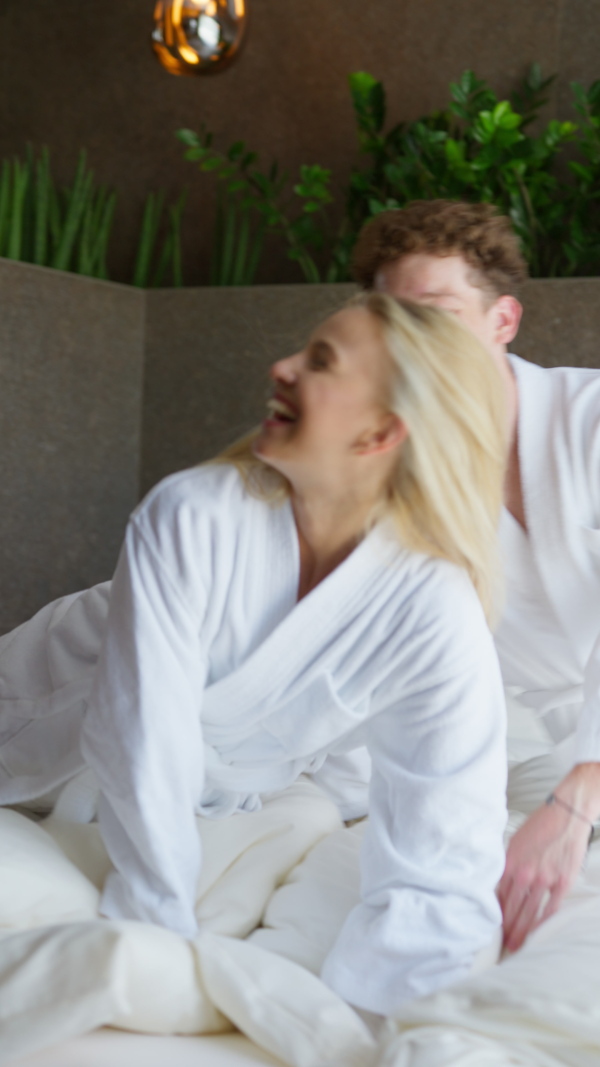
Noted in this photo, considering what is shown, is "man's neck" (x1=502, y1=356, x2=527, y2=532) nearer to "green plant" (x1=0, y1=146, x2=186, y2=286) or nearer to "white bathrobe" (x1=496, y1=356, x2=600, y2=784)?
"white bathrobe" (x1=496, y1=356, x2=600, y2=784)

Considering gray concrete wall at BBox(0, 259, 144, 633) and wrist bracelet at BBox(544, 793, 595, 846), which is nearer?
wrist bracelet at BBox(544, 793, 595, 846)

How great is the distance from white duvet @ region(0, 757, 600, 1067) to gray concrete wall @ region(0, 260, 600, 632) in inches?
68.4

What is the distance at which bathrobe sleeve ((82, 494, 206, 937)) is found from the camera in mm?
1225

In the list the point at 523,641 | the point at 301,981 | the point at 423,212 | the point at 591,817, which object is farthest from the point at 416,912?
the point at 423,212

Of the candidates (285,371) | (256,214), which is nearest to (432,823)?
(285,371)

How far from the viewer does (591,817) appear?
4.75 feet

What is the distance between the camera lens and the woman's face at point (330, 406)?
1.27 m

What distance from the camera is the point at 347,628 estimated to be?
A: 1.33 metres

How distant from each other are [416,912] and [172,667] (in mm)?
377

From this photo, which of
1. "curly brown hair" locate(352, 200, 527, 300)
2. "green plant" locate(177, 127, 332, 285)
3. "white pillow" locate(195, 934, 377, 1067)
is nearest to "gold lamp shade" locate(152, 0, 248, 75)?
"green plant" locate(177, 127, 332, 285)

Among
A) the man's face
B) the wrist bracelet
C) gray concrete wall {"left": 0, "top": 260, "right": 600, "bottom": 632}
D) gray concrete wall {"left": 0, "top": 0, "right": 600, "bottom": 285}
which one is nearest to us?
the wrist bracelet

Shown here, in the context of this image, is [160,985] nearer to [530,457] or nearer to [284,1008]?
[284,1008]

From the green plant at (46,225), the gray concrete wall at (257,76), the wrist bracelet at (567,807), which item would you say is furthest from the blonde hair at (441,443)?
the gray concrete wall at (257,76)

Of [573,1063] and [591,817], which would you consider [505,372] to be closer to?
[591,817]
